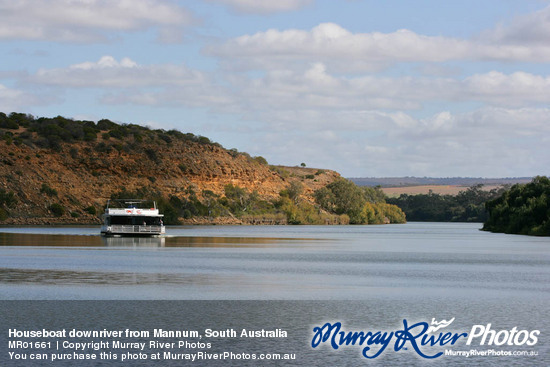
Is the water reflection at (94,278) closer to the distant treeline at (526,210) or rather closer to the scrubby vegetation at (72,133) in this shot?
the distant treeline at (526,210)

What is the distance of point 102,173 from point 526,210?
73957 mm

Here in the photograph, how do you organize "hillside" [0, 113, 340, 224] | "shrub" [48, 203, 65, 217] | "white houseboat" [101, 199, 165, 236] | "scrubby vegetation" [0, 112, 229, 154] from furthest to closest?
"scrubby vegetation" [0, 112, 229, 154] → "hillside" [0, 113, 340, 224] → "shrub" [48, 203, 65, 217] → "white houseboat" [101, 199, 165, 236]

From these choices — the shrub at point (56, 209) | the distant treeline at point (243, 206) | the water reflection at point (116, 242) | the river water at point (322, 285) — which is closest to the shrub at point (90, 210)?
the shrub at point (56, 209)

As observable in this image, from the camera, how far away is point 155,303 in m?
24.3

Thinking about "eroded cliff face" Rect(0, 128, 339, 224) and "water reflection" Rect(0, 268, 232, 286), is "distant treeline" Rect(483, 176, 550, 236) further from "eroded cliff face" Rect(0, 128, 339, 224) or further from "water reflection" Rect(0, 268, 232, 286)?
"water reflection" Rect(0, 268, 232, 286)

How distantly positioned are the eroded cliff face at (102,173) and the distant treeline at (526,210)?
58.6m

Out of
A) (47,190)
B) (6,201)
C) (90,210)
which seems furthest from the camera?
(90,210)

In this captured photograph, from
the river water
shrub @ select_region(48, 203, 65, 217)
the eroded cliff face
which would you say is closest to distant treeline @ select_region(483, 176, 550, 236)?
the river water

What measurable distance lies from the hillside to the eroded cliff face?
0.52 feet

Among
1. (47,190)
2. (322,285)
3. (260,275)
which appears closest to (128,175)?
(47,190)

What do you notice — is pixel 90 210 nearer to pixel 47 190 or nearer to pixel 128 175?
pixel 47 190

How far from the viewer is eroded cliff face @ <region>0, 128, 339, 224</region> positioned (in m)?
127

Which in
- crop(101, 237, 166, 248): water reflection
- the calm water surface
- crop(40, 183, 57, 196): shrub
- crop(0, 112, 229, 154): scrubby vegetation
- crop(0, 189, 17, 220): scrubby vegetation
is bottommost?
crop(101, 237, 166, 248): water reflection

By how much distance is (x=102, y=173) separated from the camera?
14412 cm
